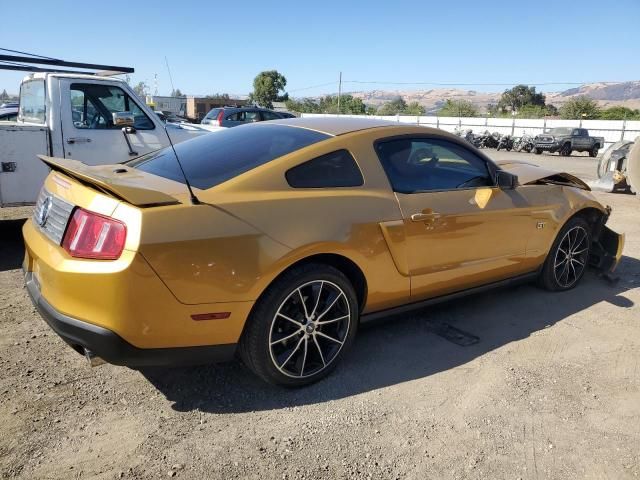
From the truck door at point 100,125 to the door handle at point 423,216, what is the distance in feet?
13.6

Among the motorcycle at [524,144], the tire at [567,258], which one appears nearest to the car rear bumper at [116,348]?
the tire at [567,258]

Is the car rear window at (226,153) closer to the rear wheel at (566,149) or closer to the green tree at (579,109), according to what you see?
the rear wheel at (566,149)

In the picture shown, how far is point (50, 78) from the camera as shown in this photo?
576cm

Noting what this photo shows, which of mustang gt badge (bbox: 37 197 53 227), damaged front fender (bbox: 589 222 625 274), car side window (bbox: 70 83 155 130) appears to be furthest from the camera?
car side window (bbox: 70 83 155 130)

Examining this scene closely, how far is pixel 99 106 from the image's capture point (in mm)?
6043

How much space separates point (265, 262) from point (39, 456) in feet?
4.48

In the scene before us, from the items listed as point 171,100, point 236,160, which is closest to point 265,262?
point 236,160

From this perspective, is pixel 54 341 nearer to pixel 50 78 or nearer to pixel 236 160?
pixel 236 160

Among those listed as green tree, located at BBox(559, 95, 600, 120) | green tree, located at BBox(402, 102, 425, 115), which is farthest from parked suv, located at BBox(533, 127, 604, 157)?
green tree, located at BBox(402, 102, 425, 115)

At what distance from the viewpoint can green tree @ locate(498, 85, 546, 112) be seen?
8312 cm

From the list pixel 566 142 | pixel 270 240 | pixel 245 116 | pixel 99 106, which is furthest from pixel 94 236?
pixel 566 142

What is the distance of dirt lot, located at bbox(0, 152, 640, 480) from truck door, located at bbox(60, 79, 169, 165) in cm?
257

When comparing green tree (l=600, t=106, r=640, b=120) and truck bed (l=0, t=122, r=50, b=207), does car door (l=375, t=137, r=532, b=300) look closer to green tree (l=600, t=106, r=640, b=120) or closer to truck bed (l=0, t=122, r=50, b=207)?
truck bed (l=0, t=122, r=50, b=207)

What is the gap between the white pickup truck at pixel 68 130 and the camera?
5301 millimetres
